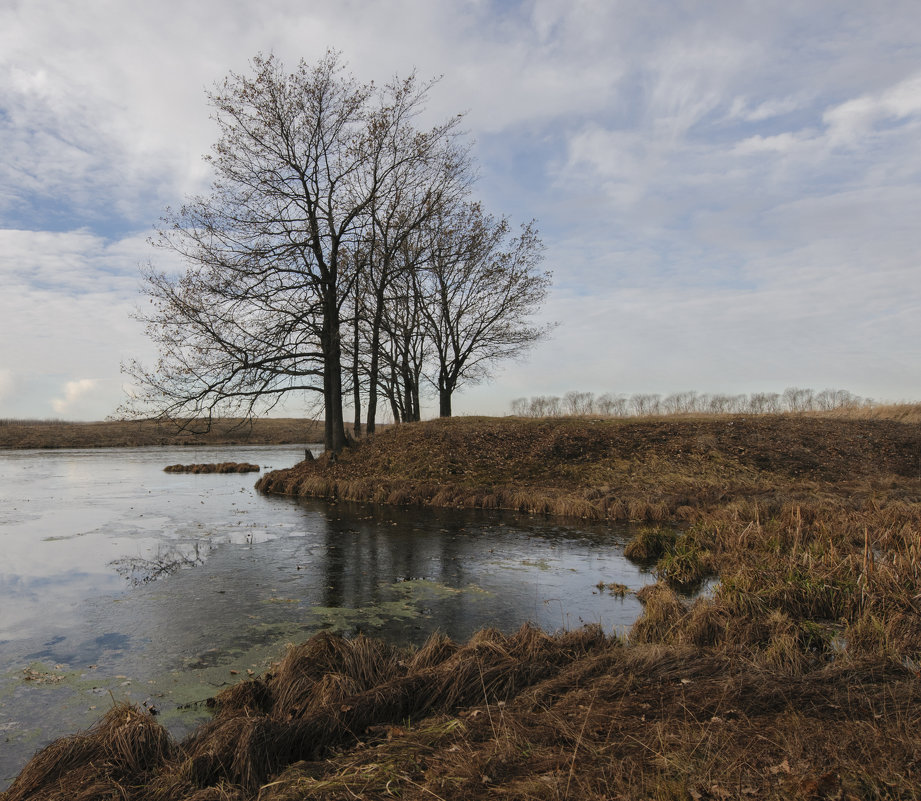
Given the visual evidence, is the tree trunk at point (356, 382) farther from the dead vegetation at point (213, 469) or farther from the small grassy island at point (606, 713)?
the small grassy island at point (606, 713)

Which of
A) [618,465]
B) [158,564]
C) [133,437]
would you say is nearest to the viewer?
[158,564]

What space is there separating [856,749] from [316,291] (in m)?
19.9

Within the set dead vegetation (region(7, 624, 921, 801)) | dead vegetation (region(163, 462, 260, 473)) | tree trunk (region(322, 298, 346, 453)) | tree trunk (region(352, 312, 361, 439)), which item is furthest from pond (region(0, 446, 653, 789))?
dead vegetation (region(163, 462, 260, 473))

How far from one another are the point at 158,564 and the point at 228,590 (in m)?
2.38

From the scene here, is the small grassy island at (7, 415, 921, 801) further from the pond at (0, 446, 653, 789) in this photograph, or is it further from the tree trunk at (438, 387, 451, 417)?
the tree trunk at (438, 387, 451, 417)

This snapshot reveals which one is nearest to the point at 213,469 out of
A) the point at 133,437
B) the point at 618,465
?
the point at 618,465

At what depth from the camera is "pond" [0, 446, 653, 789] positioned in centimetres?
511

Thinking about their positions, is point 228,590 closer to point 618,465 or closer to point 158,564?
point 158,564

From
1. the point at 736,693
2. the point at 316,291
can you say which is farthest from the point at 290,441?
the point at 736,693

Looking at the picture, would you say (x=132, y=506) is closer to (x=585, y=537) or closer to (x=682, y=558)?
(x=585, y=537)

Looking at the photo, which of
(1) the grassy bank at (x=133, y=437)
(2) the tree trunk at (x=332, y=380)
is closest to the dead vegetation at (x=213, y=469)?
(2) the tree trunk at (x=332, y=380)

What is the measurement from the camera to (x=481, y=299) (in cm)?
2833

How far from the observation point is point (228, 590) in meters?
8.16

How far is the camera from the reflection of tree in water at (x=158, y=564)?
9.02 m
